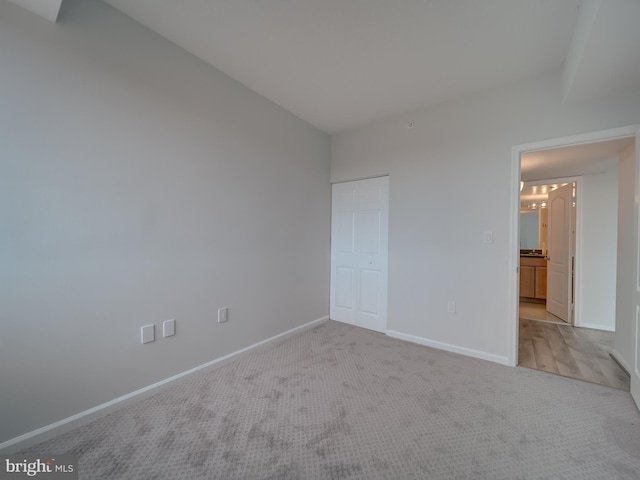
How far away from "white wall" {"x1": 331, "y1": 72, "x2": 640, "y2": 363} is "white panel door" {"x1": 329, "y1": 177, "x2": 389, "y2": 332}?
0.18m

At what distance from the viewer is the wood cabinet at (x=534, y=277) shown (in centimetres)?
512

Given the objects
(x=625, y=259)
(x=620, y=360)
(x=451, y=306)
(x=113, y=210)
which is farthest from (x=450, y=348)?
(x=113, y=210)

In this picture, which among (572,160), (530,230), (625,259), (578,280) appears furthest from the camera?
(530,230)

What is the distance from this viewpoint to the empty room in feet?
4.78

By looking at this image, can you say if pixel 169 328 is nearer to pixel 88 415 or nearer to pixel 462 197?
pixel 88 415

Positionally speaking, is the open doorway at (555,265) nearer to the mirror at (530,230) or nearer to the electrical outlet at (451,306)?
the mirror at (530,230)

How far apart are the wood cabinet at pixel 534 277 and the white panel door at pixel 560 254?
0.89 metres

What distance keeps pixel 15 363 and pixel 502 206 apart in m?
3.83

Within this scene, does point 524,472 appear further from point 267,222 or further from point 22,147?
point 22,147

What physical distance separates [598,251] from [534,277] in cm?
192

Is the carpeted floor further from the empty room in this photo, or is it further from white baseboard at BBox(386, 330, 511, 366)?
white baseboard at BBox(386, 330, 511, 366)

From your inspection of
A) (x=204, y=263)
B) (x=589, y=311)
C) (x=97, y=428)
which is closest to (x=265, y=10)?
(x=204, y=263)

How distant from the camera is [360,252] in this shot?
3590 millimetres

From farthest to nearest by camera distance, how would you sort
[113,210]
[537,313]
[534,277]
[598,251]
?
1. [534,277]
2. [537,313]
3. [598,251]
4. [113,210]
